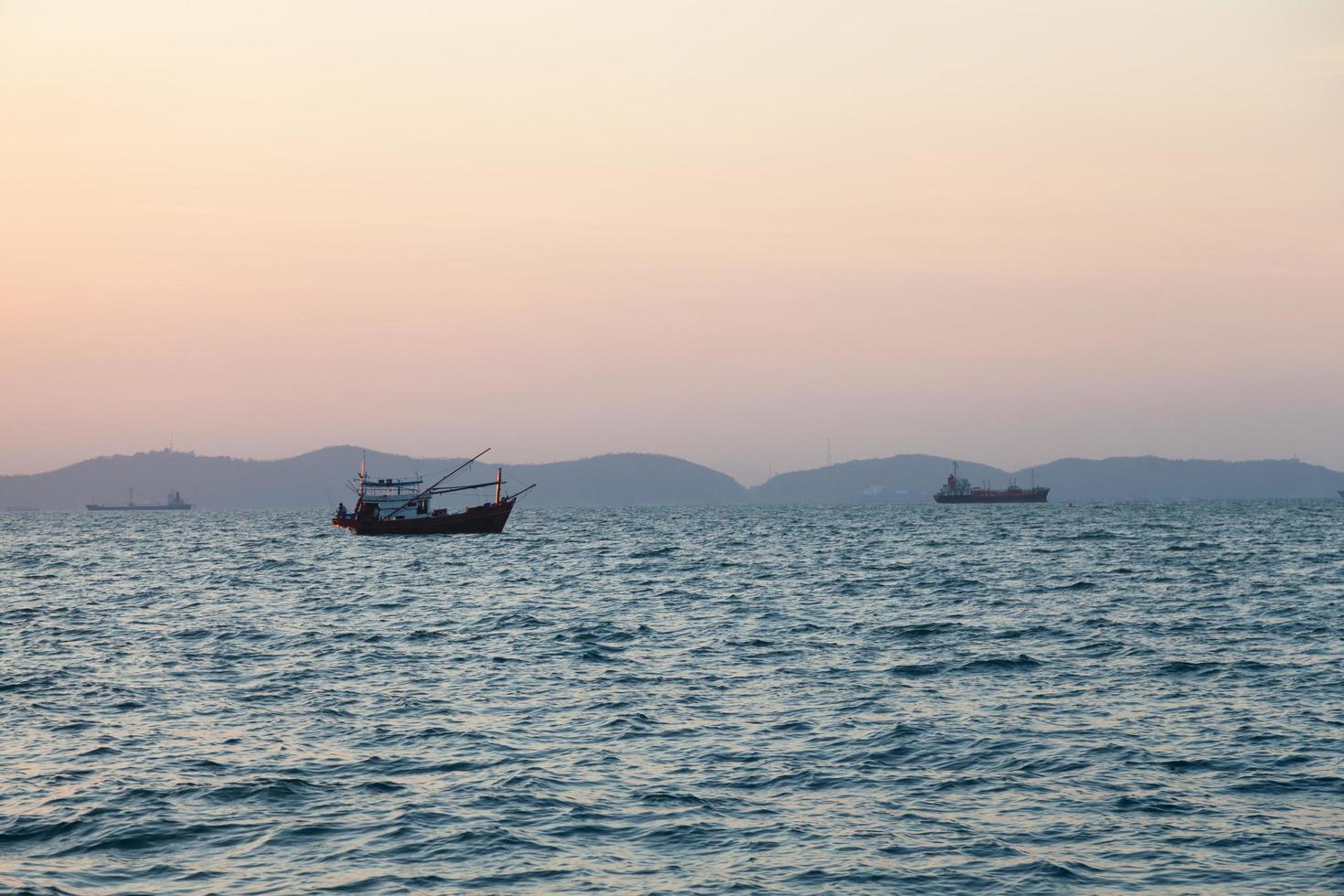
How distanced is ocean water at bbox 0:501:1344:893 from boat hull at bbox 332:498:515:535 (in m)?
72.4

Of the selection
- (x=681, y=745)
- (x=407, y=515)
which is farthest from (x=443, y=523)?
(x=681, y=745)

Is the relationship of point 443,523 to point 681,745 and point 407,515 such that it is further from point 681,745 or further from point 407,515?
point 681,745

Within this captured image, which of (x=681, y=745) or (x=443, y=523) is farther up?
(x=443, y=523)

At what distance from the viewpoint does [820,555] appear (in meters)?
90.4

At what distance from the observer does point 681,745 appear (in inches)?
908

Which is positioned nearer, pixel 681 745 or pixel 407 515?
pixel 681 745

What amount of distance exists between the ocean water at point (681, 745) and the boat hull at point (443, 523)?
72416mm

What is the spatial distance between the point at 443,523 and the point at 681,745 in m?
105

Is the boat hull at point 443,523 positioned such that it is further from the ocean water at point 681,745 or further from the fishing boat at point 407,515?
the ocean water at point 681,745

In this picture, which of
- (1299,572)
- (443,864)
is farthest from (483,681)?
(1299,572)

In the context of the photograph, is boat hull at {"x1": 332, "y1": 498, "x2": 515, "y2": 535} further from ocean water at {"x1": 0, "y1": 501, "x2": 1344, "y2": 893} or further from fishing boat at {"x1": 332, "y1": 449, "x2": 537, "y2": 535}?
ocean water at {"x1": 0, "y1": 501, "x2": 1344, "y2": 893}

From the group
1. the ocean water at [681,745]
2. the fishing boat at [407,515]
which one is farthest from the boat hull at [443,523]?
the ocean water at [681,745]

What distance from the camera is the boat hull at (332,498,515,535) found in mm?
125375

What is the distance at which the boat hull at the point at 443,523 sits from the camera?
125 metres
